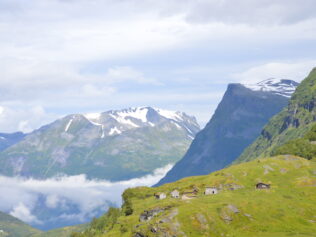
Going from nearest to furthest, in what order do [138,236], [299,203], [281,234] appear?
[281,234] → [138,236] → [299,203]

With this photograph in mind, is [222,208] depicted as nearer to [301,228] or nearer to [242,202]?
[242,202]

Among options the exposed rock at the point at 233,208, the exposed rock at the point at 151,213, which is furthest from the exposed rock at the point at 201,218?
the exposed rock at the point at 151,213

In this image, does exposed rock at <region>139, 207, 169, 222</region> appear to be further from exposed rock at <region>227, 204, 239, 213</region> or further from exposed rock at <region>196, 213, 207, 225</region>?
exposed rock at <region>227, 204, 239, 213</region>

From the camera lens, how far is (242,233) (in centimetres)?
16712

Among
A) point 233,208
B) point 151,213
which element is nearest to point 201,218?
point 233,208

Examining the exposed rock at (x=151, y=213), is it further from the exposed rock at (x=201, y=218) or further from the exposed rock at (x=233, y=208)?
the exposed rock at (x=233, y=208)

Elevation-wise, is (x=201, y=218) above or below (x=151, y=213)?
above

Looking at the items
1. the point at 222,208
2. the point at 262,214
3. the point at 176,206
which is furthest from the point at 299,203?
the point at 176,206

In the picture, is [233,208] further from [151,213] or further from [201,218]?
[151,213]

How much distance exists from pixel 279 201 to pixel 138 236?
59.3 metres

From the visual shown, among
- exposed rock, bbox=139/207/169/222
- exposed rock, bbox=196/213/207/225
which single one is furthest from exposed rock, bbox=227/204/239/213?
exposed rock, bbox=139/207/169/222

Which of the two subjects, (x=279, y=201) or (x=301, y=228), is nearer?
(x=301, y=228)

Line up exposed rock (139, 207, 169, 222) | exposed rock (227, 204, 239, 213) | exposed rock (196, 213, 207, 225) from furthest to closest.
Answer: exposed rock (139, 207, 169, 222) → exposed rock (227, 204, 239, 213) → exposed rock (196, 213, 207, 225)

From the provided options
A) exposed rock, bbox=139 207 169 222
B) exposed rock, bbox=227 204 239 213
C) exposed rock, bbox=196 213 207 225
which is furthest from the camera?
exposed rock, bbox=139 207 169 222
